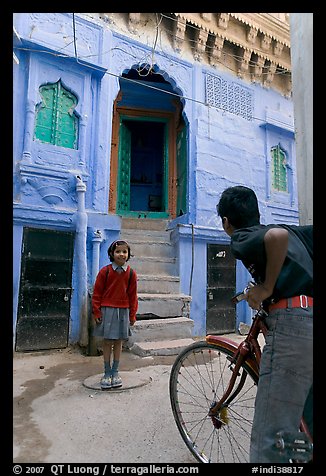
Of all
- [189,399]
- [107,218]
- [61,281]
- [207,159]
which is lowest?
[189,399]

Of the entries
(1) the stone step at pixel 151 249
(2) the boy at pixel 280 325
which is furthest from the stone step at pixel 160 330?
(2) the boy at pixel 280 325

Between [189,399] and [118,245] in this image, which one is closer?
[189,399]

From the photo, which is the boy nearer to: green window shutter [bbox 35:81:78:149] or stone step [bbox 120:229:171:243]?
green window shutter [bbox 35:81:78:149]

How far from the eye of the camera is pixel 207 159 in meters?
7.46

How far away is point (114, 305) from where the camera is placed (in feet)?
11.7

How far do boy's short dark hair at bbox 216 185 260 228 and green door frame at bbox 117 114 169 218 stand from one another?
6.61m

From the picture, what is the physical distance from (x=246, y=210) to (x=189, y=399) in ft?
7.37

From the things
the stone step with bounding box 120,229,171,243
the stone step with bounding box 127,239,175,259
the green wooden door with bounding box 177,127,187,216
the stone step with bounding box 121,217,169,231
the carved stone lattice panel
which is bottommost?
the stone step with bounding box 127,239,175,259

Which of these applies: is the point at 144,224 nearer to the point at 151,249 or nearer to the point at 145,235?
the point at 145,235

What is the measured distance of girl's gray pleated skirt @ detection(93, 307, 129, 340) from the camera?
3.46 m

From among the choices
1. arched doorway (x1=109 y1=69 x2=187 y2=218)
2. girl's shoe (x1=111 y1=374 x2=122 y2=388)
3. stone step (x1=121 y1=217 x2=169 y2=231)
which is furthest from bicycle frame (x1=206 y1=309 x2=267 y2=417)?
arched doorway (x1=109 y1=69 x2=187 y2=218)

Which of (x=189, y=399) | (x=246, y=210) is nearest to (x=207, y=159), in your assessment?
(x=189, y=399)

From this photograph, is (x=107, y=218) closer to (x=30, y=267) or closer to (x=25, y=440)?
(x=30, y=267)
